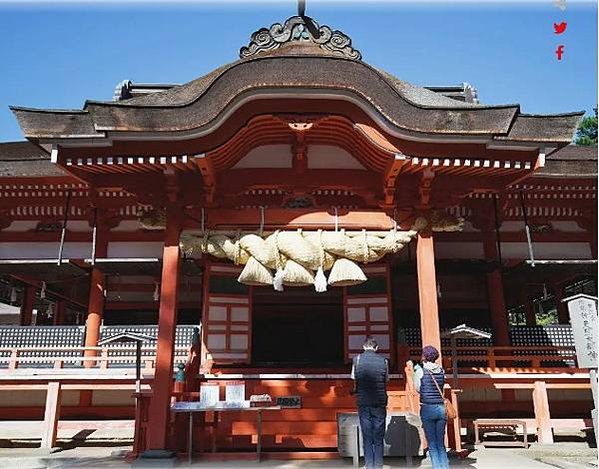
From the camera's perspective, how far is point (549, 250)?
1132 centimetres

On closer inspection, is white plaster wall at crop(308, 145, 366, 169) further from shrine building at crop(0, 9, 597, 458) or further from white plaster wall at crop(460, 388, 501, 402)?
white plaster wall at crop(460, 388, 501, 402)

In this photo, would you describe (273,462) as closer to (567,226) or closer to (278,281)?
(278,281)

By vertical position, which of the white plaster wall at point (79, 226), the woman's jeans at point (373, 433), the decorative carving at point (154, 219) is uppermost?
the white plaster wall at point (79, 226)

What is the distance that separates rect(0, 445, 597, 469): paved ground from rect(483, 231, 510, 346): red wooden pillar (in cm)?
236

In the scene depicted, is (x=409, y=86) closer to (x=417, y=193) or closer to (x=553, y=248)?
(x=417, y=193)

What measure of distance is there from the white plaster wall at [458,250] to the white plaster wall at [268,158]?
473cm

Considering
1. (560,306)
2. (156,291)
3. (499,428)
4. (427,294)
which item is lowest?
(499,428)

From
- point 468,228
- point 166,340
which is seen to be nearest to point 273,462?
point 166,340

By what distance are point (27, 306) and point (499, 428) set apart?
11412 mm

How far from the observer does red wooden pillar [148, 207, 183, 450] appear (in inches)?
275

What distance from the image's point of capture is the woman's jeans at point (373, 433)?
586 cm

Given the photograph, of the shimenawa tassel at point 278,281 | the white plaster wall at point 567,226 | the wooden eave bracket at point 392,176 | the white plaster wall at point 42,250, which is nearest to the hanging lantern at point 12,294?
the white plaster wall at point 42,250

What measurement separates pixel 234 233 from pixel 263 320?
7.54 meters

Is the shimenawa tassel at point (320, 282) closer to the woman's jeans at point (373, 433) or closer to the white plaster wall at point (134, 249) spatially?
the woman's jeans at point (373, 433)
